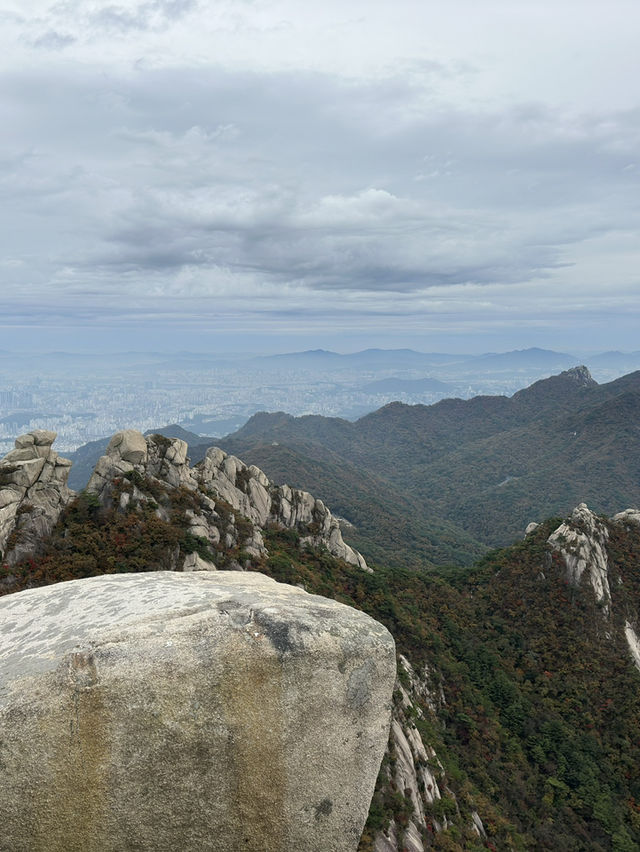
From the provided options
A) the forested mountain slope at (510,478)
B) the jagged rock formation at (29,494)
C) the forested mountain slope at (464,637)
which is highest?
the jagged rock formation at (29,494)

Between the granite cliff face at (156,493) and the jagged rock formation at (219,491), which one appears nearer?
the granite cliff face at (156,493)

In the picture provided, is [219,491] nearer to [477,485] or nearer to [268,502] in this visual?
[268,502]

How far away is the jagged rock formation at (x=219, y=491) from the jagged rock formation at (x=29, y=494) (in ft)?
5.99

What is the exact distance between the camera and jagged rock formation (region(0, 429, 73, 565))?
19.2 metres

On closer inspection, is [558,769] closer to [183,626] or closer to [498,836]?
[498,836]

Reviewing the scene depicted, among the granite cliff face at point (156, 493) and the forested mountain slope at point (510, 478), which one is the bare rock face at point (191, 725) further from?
the forested mountain slope at point (510, 478)

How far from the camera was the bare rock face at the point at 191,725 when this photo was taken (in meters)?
5.35

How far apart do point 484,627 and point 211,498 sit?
23529 millimetres

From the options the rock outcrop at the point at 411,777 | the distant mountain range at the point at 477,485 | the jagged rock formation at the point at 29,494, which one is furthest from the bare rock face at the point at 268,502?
the distant mountain range at the point at 477,485

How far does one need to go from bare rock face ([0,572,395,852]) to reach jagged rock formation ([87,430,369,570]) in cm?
1552

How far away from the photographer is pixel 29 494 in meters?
21.0

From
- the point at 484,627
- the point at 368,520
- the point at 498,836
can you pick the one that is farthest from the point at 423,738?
the point at 368,520

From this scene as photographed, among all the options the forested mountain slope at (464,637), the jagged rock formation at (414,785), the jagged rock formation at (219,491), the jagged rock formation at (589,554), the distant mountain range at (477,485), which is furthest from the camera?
the distant mountain range at (477,485)

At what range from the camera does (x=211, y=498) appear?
2798 cm
